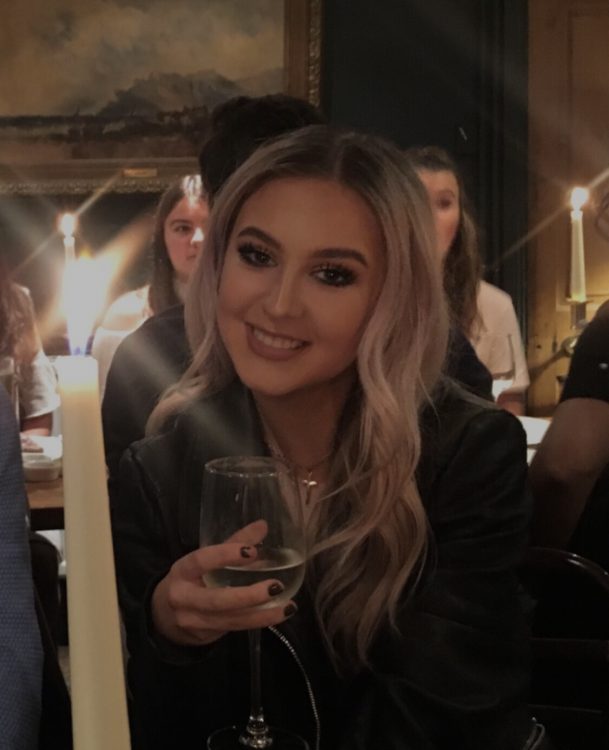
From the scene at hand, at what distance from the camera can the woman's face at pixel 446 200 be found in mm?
2545

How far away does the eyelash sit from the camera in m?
1.07

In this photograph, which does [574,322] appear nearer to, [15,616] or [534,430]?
[534,430]

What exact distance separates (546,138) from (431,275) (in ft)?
10.5

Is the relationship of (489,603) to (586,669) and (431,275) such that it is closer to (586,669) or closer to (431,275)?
(431,275)

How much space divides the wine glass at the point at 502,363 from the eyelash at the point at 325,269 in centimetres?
127

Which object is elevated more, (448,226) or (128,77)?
(128,77)

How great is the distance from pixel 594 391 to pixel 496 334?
63.9 inches

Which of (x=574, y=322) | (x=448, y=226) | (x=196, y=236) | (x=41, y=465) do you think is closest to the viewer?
(x=41, y=465)

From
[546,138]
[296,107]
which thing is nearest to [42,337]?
[546,138]

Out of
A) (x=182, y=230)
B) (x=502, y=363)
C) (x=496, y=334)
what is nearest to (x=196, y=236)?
(x=182, y=230)

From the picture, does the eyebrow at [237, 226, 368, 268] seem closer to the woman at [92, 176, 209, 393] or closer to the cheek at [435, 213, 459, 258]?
the woman at [92, 176, 209, 393]

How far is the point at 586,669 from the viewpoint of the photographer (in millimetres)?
1516

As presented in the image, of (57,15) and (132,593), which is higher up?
(57,15)

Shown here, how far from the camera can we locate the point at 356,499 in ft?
3.61
